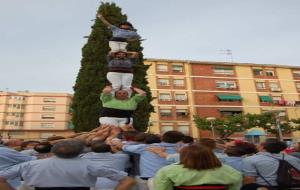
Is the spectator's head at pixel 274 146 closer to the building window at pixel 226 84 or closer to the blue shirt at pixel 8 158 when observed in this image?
the blue shirt at pixel 8 158

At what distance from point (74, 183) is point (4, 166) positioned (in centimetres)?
129

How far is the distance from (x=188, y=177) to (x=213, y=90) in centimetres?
4257

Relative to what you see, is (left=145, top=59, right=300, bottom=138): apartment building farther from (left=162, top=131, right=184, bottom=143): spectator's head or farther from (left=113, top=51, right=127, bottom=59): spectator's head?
(left=162, top=131, right=184, bottom=143): spectator's head

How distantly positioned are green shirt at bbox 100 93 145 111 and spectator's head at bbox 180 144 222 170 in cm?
794

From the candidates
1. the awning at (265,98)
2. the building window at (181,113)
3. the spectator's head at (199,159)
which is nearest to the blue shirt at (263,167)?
the spectator's head at (199,159)

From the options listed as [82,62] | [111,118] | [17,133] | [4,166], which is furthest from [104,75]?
[17,133]

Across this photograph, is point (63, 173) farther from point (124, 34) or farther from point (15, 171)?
point (124, 34)

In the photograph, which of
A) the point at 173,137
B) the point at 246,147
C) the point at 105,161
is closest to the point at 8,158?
the point at 105,161

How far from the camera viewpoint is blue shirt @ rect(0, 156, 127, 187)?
126 inches

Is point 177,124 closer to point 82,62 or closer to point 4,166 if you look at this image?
point 82,62

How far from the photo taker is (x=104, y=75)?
867 inches

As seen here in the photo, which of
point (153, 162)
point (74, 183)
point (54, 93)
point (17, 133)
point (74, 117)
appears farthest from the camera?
point (54, 93)

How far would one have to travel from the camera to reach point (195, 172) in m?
2.93

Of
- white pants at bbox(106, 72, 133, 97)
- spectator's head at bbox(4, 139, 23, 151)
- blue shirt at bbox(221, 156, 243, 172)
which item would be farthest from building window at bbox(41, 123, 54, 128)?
blue shirt at bbox(221, 156, 243, 172)
